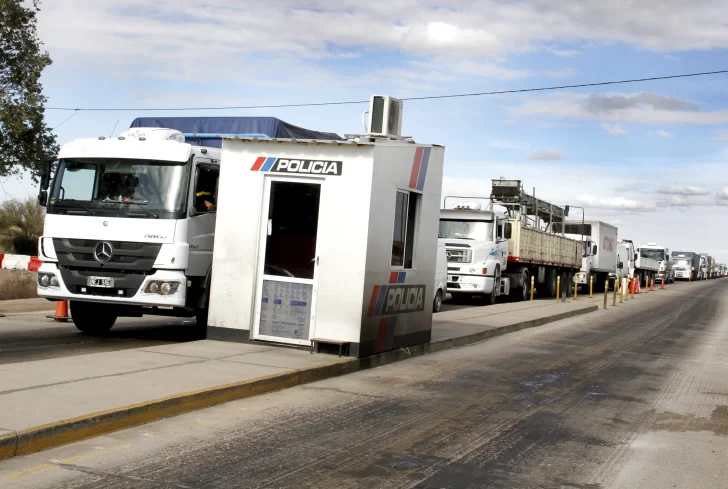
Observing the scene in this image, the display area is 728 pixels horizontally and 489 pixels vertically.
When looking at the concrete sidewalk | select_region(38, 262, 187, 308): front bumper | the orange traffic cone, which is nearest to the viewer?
select_region(38, 262, 187, 308): front bumper

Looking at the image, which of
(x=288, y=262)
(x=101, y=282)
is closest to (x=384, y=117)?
(x=288, y=262)

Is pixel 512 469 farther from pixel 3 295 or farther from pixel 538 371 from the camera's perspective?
pixel 3 295

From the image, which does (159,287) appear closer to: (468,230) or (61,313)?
(61,313)

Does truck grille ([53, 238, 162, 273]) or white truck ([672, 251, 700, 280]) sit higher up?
white truck ([672, 251, 700, 280])

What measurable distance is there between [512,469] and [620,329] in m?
14.8

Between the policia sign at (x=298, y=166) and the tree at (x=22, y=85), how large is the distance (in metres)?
21.4

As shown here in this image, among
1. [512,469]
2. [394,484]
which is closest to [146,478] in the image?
[394,484]

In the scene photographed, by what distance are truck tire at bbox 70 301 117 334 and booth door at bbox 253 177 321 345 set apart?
3.12 meters

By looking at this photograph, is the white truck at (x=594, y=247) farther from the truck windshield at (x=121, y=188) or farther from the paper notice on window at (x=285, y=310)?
the truck windshield at (x=121, y=188)

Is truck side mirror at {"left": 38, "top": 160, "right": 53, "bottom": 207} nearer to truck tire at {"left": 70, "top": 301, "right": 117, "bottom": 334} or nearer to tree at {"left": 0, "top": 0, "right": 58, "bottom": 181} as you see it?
truck tire at {"left": 70, "top": 301, "right": 117, "bottom": 334}

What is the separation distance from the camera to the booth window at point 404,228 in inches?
461

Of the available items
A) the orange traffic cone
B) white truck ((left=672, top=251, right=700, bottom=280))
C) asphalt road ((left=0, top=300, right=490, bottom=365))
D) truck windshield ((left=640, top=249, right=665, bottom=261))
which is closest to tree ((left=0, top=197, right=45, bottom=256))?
asphalt road ((left=0, top=300, right=490, bottom=365))

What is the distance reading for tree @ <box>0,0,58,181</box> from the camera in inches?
1177

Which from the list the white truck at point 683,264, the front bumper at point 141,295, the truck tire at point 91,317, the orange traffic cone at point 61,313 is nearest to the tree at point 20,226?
the orange traffic cone at point 61,313
